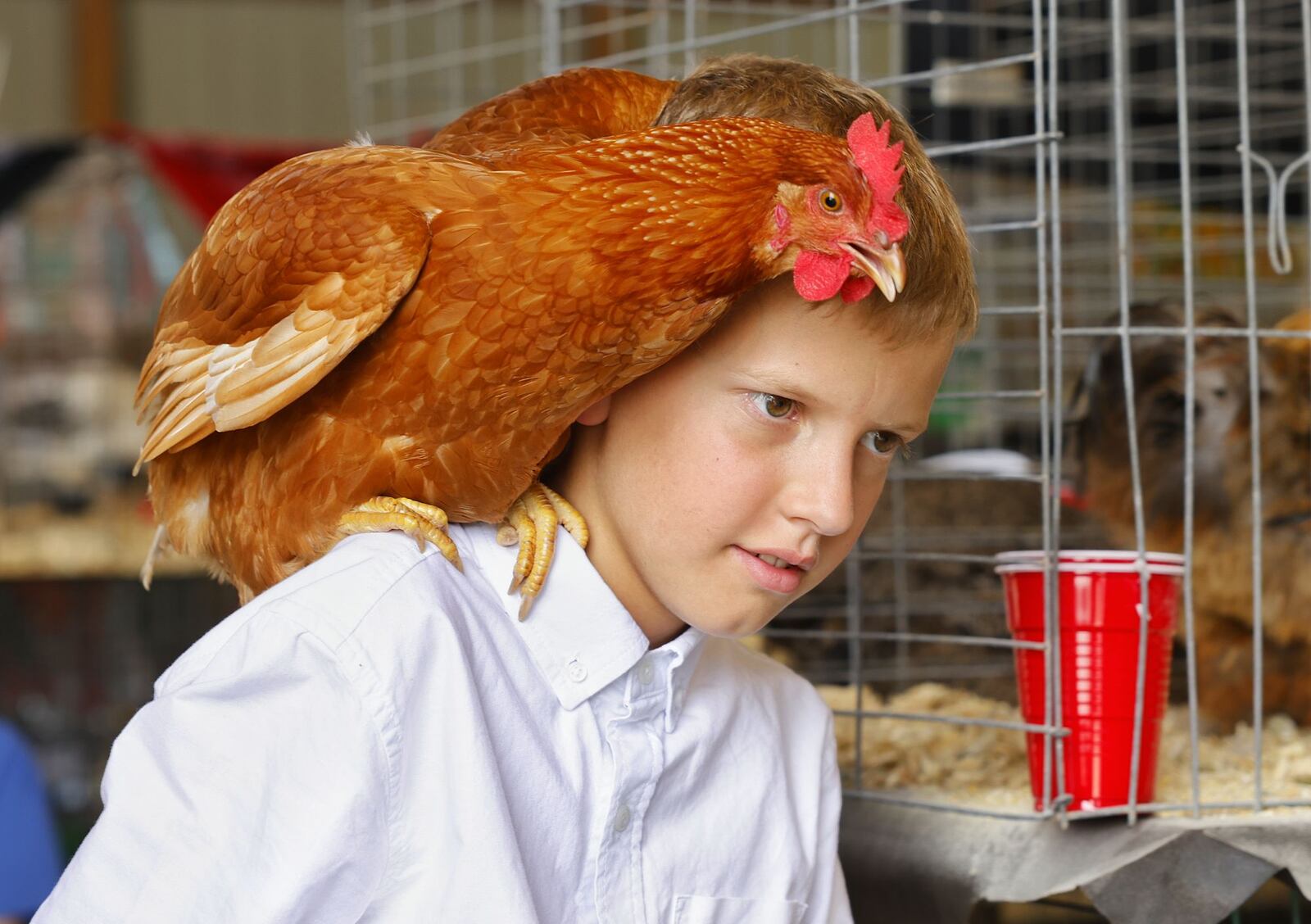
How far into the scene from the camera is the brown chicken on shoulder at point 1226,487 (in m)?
1.55

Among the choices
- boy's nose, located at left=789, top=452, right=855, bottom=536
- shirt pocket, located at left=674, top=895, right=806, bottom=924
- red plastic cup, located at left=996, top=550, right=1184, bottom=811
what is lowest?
shirt pocket, located at left=674, top=895, right=806, bottom=924

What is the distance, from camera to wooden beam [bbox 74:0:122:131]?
5.77m

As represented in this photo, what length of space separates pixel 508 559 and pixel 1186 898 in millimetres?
578

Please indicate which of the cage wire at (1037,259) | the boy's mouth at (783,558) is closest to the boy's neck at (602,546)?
the boy's mouth at (783,558)

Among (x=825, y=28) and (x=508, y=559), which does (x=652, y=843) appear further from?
(x=825, y=28)

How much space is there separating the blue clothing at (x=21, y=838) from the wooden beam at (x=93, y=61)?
4.51 metres

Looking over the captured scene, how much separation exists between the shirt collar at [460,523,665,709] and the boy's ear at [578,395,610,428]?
0.08 m

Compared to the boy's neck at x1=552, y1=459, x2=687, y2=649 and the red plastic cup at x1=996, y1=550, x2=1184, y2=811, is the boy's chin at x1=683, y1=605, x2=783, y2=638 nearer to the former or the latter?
the boy's neck at x1=552, y1=459, x2=687, y2=649

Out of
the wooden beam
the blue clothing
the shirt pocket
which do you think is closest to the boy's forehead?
the shirt pocket

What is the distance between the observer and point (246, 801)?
2.55ft

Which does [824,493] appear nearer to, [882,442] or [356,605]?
[882,442]

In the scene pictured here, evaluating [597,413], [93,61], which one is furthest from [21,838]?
[93,61]

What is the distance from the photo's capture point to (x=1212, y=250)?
2428 mm

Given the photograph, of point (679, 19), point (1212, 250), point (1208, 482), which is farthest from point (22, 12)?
point (1208, 482)
